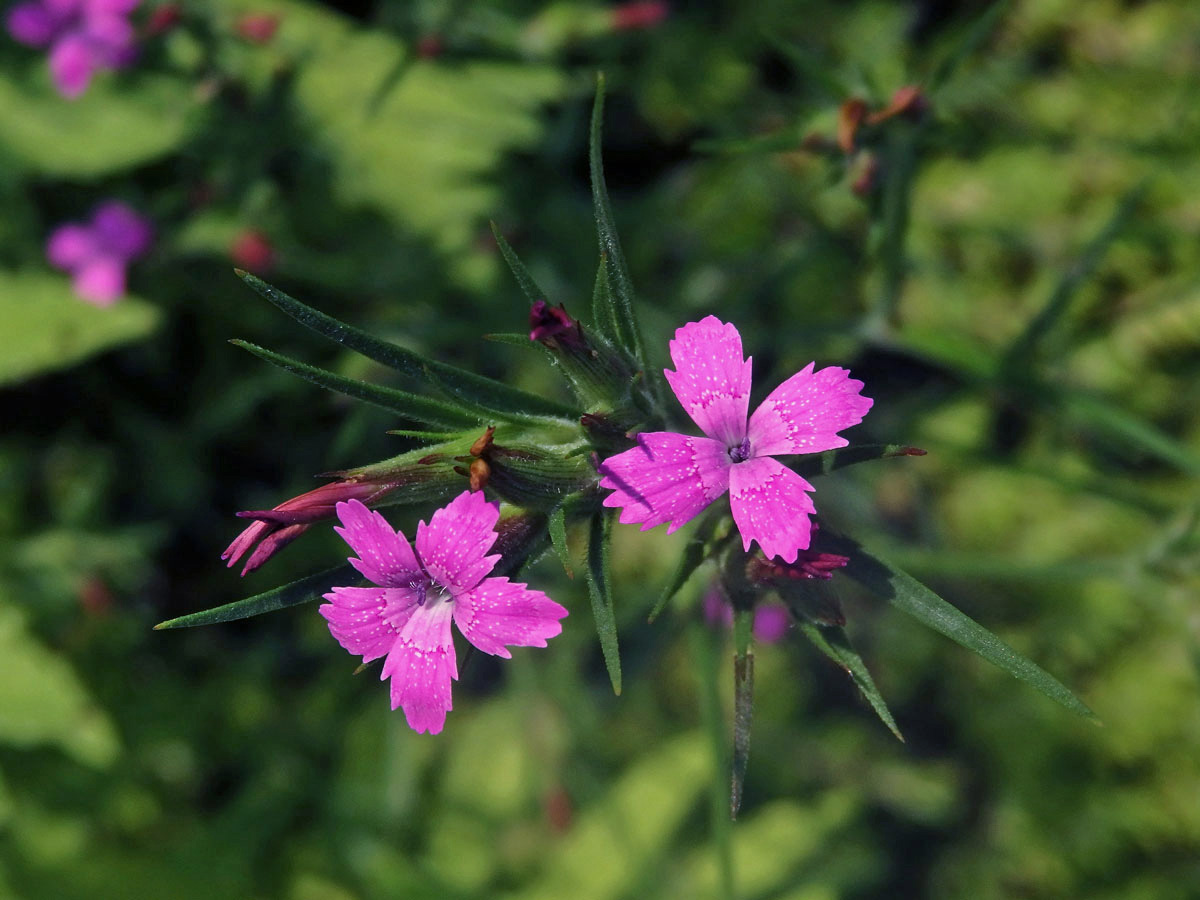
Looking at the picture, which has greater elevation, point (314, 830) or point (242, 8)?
point (242, 8)

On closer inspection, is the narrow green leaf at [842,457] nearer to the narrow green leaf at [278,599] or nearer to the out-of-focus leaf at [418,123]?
the narrow green leaf at [278,599]

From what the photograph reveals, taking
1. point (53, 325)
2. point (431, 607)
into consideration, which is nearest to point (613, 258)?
point (431, 607)

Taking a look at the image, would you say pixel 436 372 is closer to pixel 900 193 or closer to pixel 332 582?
pixel 332 582

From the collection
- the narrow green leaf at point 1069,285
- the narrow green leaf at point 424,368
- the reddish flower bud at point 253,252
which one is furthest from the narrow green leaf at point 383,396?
the reddish flower bud at point 253,252

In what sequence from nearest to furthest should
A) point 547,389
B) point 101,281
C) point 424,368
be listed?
point 424,368 < point 101,281 < point 547,389

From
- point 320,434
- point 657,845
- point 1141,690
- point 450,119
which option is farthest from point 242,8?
point 1141,690

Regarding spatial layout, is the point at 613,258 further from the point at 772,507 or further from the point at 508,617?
the point at 508,617
